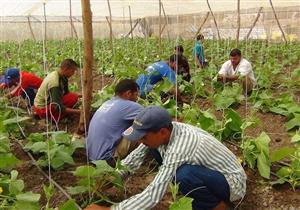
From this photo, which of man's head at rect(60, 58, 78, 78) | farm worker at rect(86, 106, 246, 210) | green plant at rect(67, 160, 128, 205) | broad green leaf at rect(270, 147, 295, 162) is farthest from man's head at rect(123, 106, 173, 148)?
man's head at rect(60, 58, 78, 78)

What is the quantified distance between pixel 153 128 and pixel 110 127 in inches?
49.3

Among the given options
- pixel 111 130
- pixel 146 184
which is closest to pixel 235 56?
pixel 111 130

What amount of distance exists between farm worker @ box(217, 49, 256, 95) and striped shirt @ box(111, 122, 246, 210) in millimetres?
4049

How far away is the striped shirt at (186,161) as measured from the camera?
2.71m

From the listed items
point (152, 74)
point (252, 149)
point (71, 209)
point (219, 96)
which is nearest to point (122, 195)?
point (71, 209)

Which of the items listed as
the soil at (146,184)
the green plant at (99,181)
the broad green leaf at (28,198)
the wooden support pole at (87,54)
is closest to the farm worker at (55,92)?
the wooden support pole at (87,54)

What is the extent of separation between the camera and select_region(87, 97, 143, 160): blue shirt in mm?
3986

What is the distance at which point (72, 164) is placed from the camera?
404 cm

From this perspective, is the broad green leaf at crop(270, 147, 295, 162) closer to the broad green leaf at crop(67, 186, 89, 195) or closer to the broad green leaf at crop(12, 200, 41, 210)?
the broad green leaf at crop(67, 186, 89, 195)

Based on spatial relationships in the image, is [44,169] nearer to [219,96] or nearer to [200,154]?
[200,154]

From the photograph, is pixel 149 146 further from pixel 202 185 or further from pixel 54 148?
pixel 54 148

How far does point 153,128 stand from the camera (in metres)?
Answer: 2.80

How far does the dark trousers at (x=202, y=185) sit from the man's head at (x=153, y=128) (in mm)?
226

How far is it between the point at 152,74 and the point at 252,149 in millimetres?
2855
